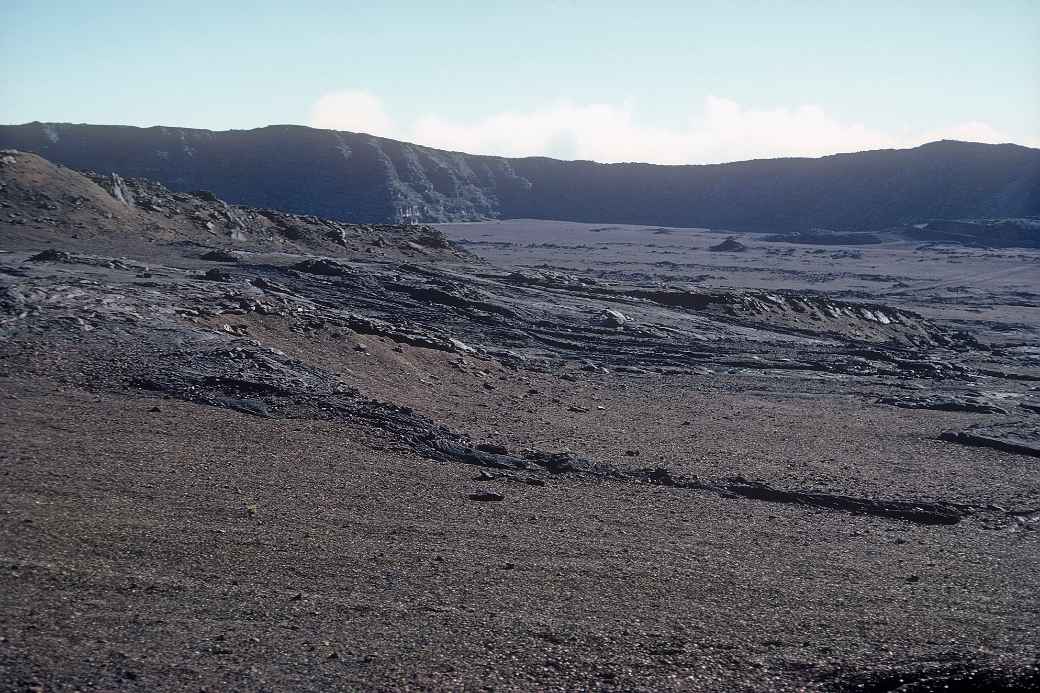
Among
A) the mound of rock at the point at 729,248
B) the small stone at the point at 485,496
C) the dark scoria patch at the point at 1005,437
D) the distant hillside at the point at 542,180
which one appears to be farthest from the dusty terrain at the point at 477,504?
the distant hillside at the point at 542,180

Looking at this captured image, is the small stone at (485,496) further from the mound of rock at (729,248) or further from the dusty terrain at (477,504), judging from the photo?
the mound of rock at (729,248)

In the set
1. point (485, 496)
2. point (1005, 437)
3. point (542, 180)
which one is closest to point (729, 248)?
point (542, 180)

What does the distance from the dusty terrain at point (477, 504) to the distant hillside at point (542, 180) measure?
6365cm

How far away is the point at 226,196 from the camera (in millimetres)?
80875

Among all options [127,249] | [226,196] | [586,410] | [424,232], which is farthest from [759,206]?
[586,410]

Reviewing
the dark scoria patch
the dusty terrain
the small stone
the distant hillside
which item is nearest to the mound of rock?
the distant hillside

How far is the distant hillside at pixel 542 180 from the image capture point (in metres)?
83.4

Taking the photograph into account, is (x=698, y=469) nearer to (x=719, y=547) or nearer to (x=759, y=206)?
(x=719, y=547)

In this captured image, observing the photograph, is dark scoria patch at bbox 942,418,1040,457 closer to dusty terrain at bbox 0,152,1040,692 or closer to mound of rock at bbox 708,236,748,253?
dusty terrain at bbox 0,152,1040,692

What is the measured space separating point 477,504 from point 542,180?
9585 centimetres

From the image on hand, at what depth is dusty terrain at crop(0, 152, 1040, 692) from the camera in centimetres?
570

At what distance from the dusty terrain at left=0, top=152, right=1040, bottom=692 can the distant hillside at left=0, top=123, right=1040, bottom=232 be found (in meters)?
63.7

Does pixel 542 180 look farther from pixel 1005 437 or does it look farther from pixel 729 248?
pixel 1005 437

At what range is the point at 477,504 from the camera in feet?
29.0
